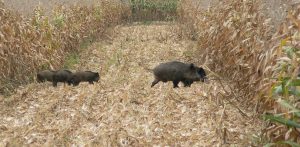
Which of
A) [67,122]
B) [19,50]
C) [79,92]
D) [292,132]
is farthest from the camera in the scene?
[19,50]

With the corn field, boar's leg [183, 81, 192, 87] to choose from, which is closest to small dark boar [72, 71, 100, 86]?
the corn field

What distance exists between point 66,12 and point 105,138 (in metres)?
8.02

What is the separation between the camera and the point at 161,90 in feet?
25.2

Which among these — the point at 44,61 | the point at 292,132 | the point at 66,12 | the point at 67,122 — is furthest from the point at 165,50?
the point at 292,132

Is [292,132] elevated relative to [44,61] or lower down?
elevated

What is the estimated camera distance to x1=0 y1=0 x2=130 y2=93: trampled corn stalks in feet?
26.1

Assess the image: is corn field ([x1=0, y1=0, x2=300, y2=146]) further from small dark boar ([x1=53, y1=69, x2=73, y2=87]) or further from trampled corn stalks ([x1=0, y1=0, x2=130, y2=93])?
small dark boar ([x1=53, y1=69, x2=73, y2=87])

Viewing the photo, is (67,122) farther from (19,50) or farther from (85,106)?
(19,50)

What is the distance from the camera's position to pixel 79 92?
304 inches

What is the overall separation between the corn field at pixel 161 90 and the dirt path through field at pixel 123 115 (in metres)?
0.01

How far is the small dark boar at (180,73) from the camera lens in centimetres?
774

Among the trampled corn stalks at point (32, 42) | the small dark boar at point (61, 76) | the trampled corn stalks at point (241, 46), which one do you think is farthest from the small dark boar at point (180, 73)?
the trampled corn stalks at point (32, 42)

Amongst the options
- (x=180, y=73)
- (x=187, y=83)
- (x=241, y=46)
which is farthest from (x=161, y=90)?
(x=241, y=46)

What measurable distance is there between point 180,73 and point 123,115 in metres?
2.02
